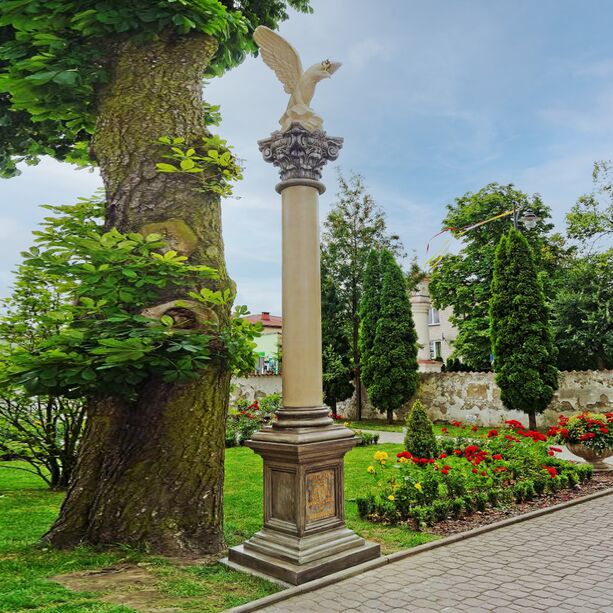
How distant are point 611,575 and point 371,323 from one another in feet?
55.5

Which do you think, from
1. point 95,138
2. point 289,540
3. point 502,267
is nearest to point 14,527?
point 289,540

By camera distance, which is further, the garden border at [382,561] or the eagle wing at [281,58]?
the eagle wing at [281,58]

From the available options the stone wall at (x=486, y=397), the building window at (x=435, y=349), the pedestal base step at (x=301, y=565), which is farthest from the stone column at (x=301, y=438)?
the building window at (x=435, y=349)

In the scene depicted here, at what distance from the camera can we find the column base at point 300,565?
4461 mm

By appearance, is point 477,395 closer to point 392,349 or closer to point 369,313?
point 392,349

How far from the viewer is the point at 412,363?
66.6 ft

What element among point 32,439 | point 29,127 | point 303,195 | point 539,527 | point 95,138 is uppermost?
point 29,127

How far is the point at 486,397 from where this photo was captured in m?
18.3

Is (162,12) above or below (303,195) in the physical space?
above

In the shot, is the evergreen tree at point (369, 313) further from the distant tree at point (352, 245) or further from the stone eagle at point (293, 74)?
→ the stone eagle at point (293, 74)

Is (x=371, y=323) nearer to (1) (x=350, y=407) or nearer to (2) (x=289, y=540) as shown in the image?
(1) (x=350, y=407)

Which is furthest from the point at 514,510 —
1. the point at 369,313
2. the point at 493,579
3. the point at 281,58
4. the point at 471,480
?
the point at 369,313

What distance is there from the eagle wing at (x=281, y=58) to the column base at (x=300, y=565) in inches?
179

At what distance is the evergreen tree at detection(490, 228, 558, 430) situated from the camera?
15664mm
